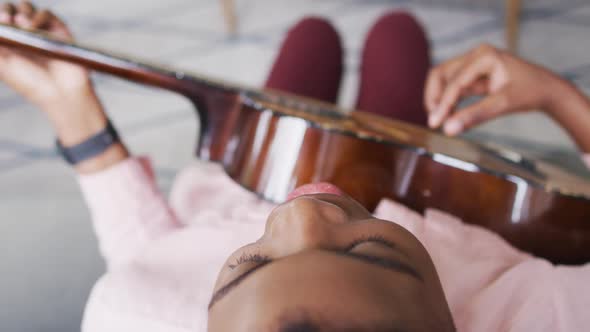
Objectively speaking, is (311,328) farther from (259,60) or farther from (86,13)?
(86,13)

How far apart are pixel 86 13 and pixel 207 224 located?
3.51 feet

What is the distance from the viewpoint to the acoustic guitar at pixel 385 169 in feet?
1.45

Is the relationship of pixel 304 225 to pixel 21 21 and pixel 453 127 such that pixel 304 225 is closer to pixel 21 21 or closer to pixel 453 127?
pixel 453 127

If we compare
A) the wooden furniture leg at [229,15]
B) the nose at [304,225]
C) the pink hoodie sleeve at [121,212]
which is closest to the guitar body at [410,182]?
the pink hoodie sleeve at [121,212]

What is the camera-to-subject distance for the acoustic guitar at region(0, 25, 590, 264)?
443 mm

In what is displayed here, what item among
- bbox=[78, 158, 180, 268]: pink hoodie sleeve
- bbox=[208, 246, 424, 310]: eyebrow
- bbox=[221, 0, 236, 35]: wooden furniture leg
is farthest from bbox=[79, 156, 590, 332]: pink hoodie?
bbox=[221, 0, 236, 35]: wooden furniture leg

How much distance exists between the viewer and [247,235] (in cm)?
35

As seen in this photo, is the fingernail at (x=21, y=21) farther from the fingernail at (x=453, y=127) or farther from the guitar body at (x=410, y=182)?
the fingernail at (x=453, y=127)

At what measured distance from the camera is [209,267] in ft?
1.29

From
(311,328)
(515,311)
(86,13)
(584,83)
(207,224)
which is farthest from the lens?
(86,13)

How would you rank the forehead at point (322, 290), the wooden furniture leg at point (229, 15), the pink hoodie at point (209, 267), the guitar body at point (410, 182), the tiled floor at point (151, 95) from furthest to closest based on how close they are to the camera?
the wooden furniture leg at point (229, 15) < the tiled floor at point (151, 95) < the guitar body at point (410, 182) < the pink hoodie at point (209, 267) < the forehead at point (322, 290)

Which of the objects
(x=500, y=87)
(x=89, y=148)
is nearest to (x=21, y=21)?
(x=89, y=148)

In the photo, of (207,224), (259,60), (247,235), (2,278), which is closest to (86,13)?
(259,60)

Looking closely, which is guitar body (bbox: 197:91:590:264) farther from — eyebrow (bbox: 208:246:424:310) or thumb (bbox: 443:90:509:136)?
eyebrow (bbox: 208:246:424:310)
